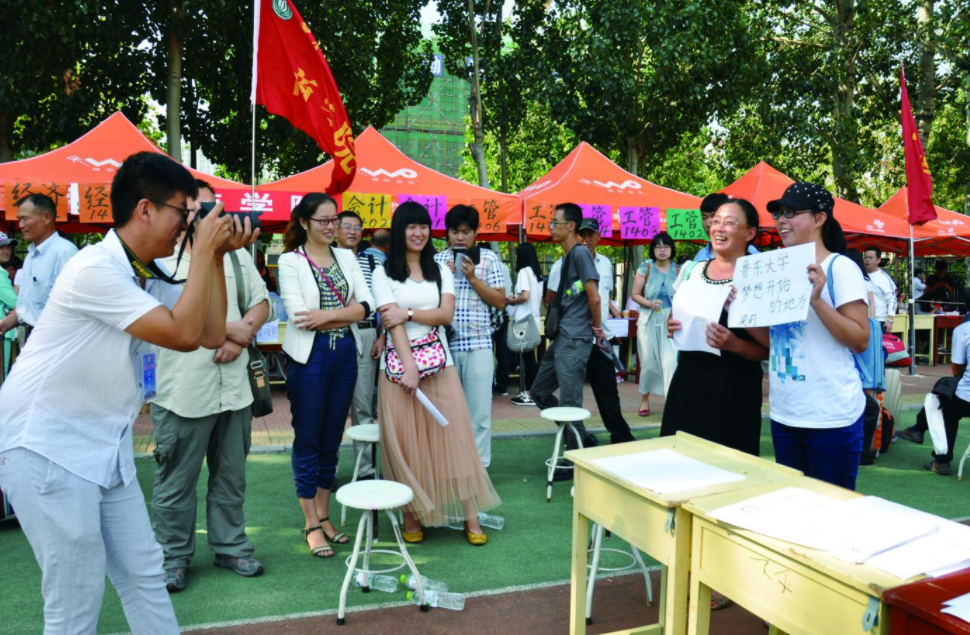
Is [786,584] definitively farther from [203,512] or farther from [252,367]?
[203,512]

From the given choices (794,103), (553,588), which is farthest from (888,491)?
(794,103)

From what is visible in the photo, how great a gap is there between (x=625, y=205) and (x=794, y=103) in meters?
10.0

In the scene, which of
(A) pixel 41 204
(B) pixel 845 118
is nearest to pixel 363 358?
(A) pixel 41 204

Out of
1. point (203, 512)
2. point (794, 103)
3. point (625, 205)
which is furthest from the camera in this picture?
point (794, 103)

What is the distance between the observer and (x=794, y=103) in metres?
17.3

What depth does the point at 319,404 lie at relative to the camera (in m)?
3.83

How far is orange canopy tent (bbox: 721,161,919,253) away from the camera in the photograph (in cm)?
1077

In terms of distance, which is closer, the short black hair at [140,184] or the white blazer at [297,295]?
the short black hair at [140,184]

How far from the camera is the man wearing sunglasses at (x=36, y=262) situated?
4695 millimetres

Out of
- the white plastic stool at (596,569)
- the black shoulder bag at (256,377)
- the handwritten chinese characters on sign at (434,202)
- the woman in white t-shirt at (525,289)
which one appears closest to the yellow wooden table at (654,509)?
the white plastic stool at (596,569)

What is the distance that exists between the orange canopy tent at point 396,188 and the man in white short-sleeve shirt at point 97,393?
6.29 meters

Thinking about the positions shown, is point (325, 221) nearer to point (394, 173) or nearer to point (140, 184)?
point (140, 184)

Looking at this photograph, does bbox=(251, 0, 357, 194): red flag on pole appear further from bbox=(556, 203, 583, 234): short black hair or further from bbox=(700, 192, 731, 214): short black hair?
bbox=(700, 192, 731, 214): short black hair

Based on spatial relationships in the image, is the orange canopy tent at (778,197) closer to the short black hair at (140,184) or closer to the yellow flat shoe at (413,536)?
the yellow flat shoe at (413,536)
